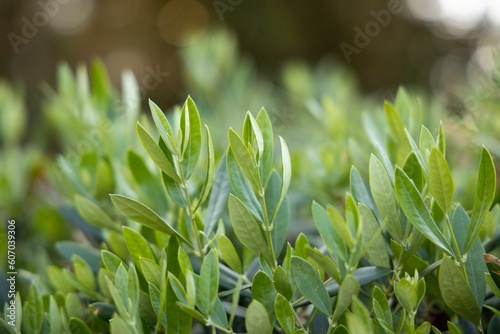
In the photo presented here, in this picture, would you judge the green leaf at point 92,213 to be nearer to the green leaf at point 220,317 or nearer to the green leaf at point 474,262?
the green leaf at point 220,317

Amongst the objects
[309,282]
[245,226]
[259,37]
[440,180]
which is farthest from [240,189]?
[259,37]

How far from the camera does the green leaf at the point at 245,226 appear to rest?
73cm

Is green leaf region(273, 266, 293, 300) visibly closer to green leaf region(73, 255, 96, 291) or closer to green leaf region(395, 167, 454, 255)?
green leaf region(395, 167, 454, 255)

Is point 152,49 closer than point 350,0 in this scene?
No

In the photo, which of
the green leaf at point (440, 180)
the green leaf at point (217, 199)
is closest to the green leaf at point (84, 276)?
the green leaf at point (217, 199)

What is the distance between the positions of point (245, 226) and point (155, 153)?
155 millimetres

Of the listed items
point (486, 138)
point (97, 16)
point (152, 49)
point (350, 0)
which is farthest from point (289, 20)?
point (486, 138)

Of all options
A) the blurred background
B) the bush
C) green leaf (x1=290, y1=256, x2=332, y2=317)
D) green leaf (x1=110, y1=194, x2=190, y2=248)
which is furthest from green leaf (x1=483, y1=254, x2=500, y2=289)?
the blurred background

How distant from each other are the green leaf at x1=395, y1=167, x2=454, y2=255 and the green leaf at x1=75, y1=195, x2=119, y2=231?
1.69 ft

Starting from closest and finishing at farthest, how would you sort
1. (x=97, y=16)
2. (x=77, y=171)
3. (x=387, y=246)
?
1. (x=387, y=246)
2. (x=77, y=171)
3. (x=97, y=16)

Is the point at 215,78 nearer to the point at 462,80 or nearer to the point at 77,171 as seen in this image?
the point at 77,171

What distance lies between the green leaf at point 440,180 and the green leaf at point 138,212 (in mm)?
354

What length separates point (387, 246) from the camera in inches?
31.1

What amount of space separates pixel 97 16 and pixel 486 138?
4923mm
